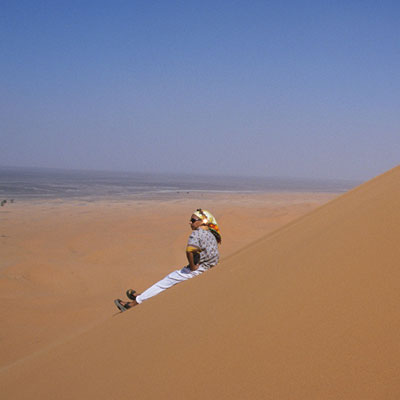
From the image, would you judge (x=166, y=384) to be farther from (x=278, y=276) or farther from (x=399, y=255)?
(x=399, y=255)

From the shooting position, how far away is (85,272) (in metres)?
8.85

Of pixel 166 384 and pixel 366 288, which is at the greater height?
pixel 366 288

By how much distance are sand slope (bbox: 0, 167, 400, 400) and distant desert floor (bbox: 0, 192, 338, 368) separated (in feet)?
1.71

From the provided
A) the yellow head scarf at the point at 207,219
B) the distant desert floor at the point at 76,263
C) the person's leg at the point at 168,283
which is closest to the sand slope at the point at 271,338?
the distant desert floor at the point at 76,263

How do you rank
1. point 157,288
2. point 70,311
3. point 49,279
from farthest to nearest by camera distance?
1. point 49,279
2. point 70,311
3. point 157,288

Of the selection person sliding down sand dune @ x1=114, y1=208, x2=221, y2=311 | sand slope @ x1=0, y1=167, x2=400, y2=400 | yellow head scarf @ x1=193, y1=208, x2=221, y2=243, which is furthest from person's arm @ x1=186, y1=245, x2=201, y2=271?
sand slope @ x1=0, y1=167, x2=400, y2=400

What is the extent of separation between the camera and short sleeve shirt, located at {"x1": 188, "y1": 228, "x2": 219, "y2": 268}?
425 centimetres

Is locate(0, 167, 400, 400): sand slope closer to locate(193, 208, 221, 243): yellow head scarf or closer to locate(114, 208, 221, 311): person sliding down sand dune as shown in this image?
locate(114, 208, 221, 311): person sliding down sand dune

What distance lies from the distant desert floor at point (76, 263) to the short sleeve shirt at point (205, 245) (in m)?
1.31

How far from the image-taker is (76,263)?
31.5 feet

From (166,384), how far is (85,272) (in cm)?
746

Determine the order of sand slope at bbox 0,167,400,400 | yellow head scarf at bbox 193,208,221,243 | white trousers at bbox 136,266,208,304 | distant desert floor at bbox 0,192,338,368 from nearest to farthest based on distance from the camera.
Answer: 1. sand slope at bbox 0,167,400,400
2. white trousers at bbox 136,266,208,304
3. yellow head scarf at bbox 193,208,221,243
4. distant desert floor at bbox 0,192,338,368

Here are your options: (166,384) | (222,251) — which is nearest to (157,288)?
(166,384)

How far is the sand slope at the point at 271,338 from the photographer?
5.07ft
